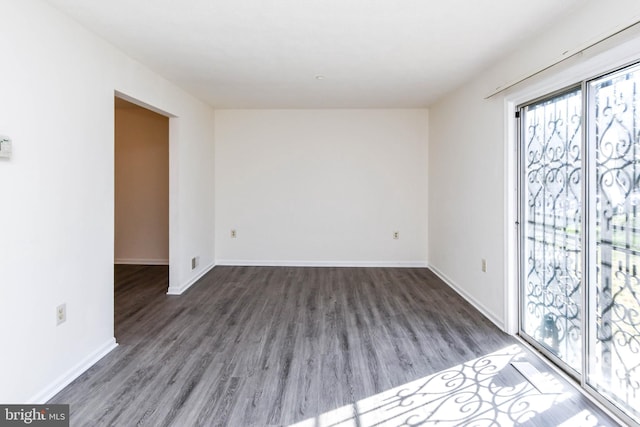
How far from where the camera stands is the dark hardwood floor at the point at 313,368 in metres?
1.89

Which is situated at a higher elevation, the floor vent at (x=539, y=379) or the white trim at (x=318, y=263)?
the white trim at (x=318, y=263)

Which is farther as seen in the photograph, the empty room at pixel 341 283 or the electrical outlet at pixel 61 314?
the electrical outlet at pixel 61 314

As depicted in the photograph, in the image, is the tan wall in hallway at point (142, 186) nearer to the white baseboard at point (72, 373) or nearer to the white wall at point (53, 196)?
the white wall at point (53, 196)

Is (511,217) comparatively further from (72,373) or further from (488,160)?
(72,373)

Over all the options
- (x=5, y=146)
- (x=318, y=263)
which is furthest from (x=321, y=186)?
(x=5, y=146)

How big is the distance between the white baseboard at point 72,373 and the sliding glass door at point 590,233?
3221 millimetres

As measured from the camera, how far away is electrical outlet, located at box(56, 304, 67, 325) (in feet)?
7.01

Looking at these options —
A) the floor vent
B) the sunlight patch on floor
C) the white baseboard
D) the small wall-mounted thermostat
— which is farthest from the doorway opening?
the floor vent

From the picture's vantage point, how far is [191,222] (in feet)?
14.4

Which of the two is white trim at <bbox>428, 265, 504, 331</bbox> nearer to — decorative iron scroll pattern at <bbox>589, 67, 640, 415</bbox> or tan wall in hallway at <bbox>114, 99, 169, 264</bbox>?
decorative iron scroll pattern at <bbox>589, 67, 640, 415</bbox>

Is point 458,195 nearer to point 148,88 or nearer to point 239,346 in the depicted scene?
point 239,346

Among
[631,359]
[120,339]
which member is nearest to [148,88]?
[120,339]

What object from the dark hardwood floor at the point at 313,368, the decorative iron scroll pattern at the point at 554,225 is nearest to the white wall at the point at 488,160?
the decorative iron scroll pattern at the point at 554,225

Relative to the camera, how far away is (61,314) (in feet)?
7.12
